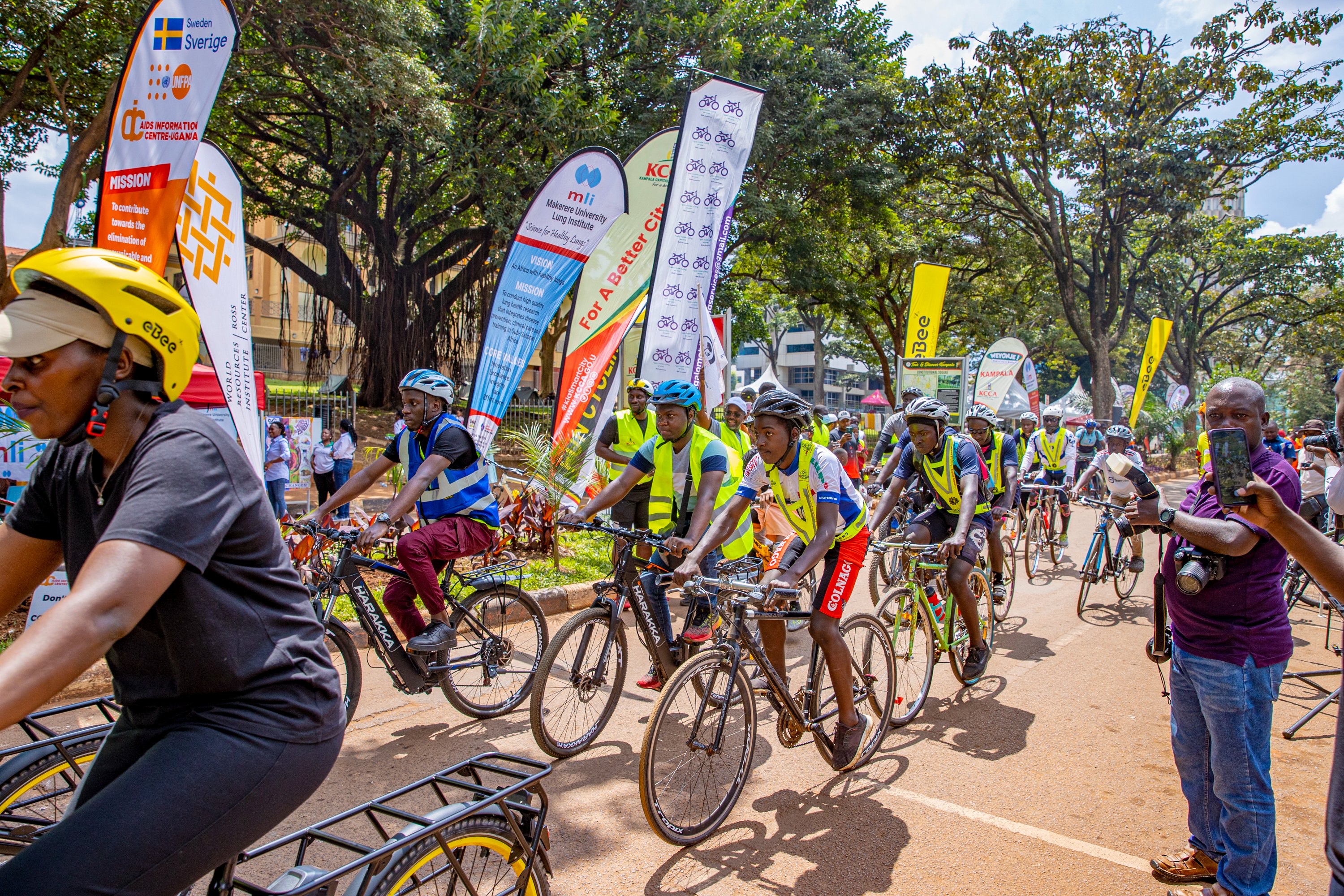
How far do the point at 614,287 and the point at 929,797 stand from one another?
7.23 metres

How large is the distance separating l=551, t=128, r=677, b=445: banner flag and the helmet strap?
7772mm

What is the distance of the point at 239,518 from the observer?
1729 mm

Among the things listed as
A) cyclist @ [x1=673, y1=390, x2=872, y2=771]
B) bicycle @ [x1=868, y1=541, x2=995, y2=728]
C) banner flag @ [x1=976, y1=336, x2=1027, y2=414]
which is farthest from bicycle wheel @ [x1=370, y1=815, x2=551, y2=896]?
banner flag @ [x1=976, y1=336, x2=1027, y2=414]

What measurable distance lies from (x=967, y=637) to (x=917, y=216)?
24207 mm

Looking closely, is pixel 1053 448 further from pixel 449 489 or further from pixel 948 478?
pixel 449 489

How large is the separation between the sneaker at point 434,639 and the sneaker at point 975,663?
3.49m

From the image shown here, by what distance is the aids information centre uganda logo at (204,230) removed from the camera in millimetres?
5586

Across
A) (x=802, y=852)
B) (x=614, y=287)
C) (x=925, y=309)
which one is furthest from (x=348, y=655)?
(x=925, y=309)

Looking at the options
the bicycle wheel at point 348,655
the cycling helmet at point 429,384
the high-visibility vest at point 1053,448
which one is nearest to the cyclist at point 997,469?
the cycling helmet at point 429,384

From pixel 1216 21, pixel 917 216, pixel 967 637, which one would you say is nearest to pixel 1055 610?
pixel 967 637

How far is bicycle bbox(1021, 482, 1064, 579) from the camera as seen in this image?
10.5m

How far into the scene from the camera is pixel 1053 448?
12516mm

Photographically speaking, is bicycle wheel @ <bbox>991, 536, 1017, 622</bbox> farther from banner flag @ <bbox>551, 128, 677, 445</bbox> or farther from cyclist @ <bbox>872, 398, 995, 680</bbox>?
banner flag @ <bbox>551, 128, 677, 445</bbox>

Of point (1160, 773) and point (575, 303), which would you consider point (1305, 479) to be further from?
point (575, 303)
